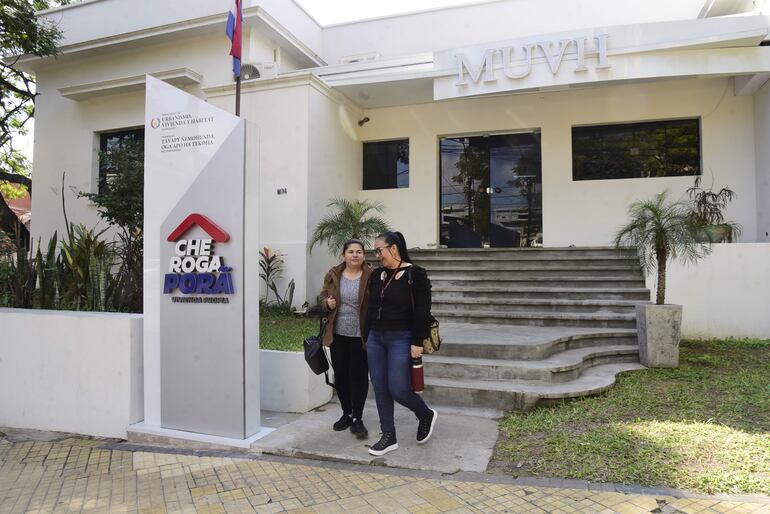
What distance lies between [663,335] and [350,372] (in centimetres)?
402

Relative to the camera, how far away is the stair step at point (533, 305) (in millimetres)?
7527

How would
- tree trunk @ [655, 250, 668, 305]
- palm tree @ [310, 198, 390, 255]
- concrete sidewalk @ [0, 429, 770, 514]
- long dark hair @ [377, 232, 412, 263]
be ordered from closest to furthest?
concrete sidewalk @ [0, 429, 770, 514]
long dark hair @ [377, 232, 412, 263]
tree trunk @ [655, 250, 668, 305]
palm tree @ [310, 198, 390, 255]

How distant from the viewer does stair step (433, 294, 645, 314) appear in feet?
24.7

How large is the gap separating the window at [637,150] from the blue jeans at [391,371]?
8178 millimetres

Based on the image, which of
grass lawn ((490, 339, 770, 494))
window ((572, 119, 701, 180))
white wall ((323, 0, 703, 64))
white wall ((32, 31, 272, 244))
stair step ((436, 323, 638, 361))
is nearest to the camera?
grass lawn ((490, 339, 770, 494))

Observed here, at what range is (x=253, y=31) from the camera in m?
10.4

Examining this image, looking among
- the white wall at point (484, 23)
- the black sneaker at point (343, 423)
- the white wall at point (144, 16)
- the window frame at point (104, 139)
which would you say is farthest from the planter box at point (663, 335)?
the window frame at point (104, 139)

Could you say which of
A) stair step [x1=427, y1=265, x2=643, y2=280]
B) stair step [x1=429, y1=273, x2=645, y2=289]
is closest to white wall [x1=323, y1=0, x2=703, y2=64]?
stair step [x1=427, y1=265, x2=643, y2=280]

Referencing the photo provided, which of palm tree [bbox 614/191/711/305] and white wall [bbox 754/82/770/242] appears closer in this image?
palm tree [bbox 614/191/711/305]

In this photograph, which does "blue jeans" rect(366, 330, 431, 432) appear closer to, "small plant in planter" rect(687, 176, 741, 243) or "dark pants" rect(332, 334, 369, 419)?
"dark pants" rect(332, 334, 369, 419)

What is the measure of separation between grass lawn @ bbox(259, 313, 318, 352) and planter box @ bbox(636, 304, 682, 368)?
4.16 m

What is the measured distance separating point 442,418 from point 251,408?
1760 millimetres

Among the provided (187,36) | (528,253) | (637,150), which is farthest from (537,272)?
(187,36)

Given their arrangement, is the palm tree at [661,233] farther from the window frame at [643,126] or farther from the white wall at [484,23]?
the white wall at [484,23]
